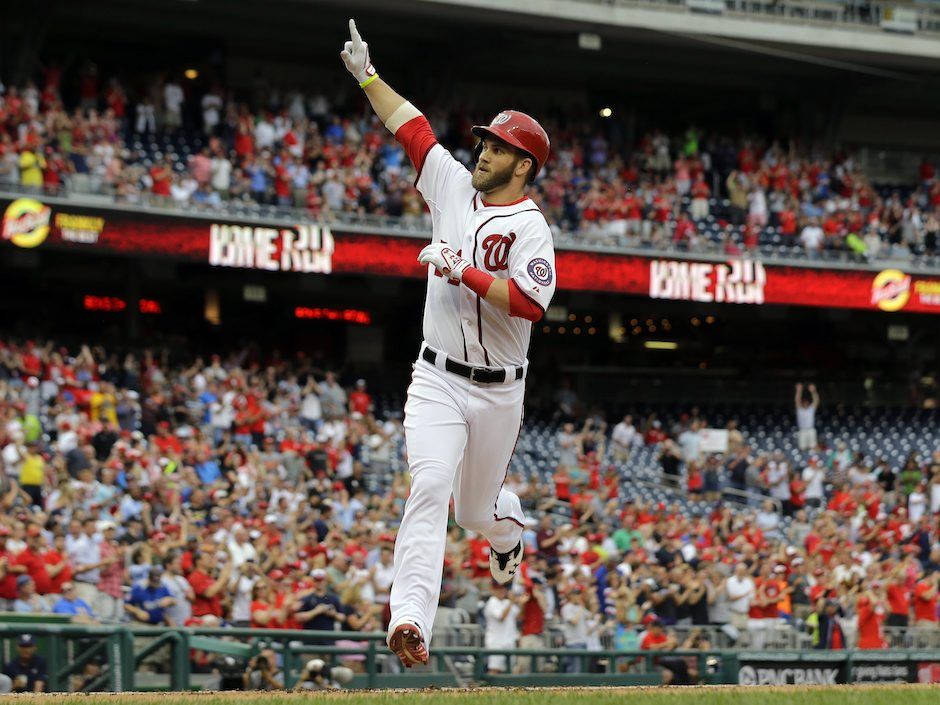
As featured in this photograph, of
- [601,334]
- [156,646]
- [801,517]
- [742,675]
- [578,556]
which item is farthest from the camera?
[601,334]

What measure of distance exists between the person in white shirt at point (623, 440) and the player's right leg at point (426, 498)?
1509 centimetres

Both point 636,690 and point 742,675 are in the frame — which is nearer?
point 636,690

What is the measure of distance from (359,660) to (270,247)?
10830 mm

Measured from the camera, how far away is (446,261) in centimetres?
633

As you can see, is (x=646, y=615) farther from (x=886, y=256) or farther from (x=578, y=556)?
(x=886, y=256)

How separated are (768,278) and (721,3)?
4.77 metres

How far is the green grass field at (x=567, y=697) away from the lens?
611cm

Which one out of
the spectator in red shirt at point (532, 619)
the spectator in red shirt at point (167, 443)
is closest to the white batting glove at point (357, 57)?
the spectator in red shirt at point (532, 619)

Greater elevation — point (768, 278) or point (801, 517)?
point (768, 278)

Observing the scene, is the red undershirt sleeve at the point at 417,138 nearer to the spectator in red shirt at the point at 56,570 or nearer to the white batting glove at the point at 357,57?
the white batting glove at the point at 357,57

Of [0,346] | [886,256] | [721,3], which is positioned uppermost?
[721,3]

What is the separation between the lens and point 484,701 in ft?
20.1

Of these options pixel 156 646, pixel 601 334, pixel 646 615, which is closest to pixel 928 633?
pixel 646 615

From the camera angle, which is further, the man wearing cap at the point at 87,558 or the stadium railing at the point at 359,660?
the man wearing cap at the point at 87,558
